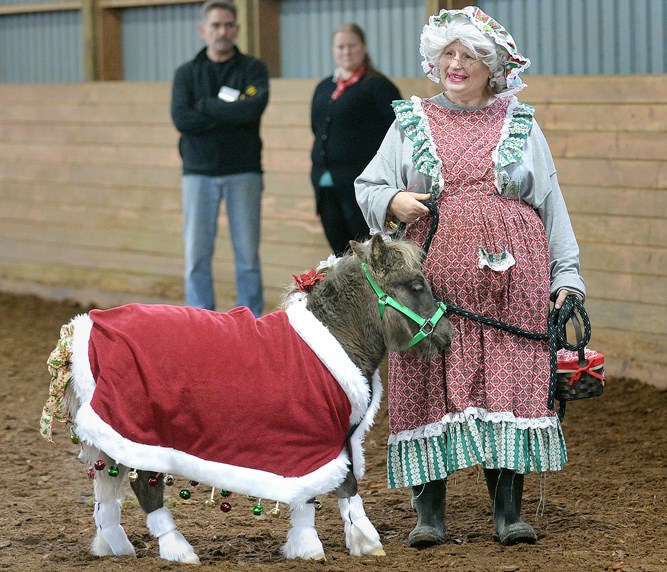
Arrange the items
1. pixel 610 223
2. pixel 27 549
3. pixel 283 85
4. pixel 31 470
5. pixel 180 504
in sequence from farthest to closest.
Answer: pixel 283 85
pixel 610 223
pixel 31 470
pixel 180 504
pixel 27 549

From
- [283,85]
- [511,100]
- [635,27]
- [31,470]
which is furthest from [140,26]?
[511,100]

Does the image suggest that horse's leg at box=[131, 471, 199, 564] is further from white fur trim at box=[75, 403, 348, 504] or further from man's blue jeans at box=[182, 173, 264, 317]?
man's blue jeans at box=[182, 173, 264, 317]

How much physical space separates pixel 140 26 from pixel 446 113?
617 cm

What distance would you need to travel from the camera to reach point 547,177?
3861 mm

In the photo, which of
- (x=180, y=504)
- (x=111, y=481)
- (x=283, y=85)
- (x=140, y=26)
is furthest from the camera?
(x=140, y=26)

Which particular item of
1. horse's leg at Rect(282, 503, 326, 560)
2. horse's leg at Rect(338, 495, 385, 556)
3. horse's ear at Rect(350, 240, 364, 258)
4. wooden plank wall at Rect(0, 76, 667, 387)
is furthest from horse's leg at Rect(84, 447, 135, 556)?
wooden plank wall at Rect(0, 76, 667, 387)

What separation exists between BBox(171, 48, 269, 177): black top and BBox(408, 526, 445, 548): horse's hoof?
12.1ft

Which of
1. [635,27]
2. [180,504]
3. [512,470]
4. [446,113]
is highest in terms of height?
[635,27]

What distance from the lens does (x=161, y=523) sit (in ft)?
12.1

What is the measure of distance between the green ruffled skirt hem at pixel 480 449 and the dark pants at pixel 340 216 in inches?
119

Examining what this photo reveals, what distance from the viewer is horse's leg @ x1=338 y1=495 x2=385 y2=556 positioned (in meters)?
3.75

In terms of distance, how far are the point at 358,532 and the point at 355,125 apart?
3.50 m

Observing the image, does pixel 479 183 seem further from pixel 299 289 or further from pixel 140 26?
pixel 140 26

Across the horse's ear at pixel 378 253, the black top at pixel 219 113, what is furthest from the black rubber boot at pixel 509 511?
the black top at pixel 219 113
